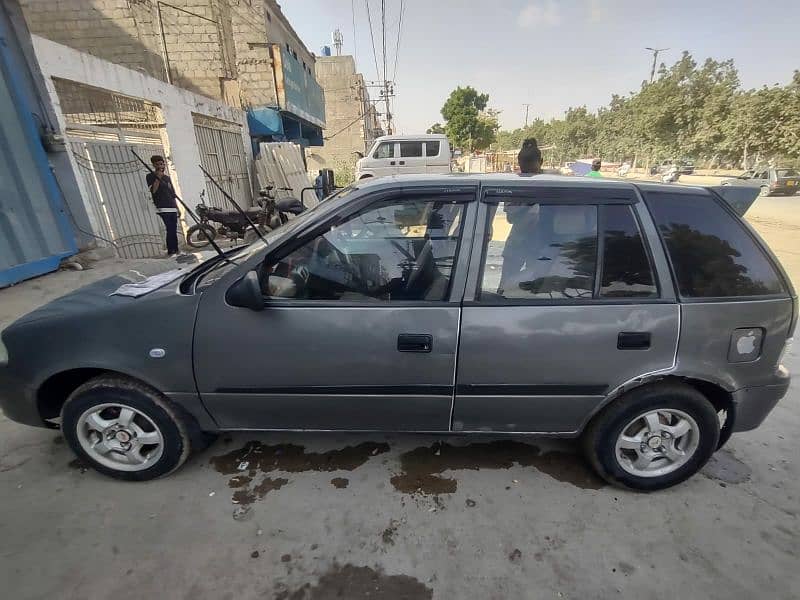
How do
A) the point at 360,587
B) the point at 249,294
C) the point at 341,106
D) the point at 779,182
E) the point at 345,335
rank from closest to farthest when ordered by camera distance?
the point at 360,587 → the point at 249,294 → the point at 345,335 → the point at 779,182 → the point at 341,106

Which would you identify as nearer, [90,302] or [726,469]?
[90,302]

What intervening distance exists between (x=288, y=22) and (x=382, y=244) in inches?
720

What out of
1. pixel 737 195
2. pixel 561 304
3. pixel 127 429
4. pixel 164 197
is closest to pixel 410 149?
pixel 164 197

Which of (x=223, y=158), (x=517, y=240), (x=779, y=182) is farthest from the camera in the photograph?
(x=779, y=182)

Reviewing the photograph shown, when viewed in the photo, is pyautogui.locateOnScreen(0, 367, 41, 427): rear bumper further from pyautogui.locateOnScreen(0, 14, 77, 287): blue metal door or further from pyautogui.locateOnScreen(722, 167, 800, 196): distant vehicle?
pyautogui.locateOnScreen(722, 167, 800, 196): distant vehicle

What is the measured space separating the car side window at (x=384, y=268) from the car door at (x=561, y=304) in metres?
0.16

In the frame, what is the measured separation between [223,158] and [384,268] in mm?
10561

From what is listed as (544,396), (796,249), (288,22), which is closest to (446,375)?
(544,396)

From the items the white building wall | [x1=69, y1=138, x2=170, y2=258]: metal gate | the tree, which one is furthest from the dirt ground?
the tree

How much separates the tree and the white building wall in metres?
30.1

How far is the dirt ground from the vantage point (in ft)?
5.73

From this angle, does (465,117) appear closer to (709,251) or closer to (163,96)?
(163,96)

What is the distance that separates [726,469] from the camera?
2.40 m

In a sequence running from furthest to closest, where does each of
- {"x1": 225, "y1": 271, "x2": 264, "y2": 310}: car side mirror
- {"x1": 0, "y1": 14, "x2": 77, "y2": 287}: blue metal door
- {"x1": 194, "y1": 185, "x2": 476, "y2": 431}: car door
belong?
{"x1": 0, "y1": 14, "x2": 77, "y2": 287}: blue metal door → {"x1": 194, "y1": 185, "x2": 476, "y2": 431}: car door → {"x1": 225, "y1": 271, "x2": 264, "y2": 310}: car side mirror
